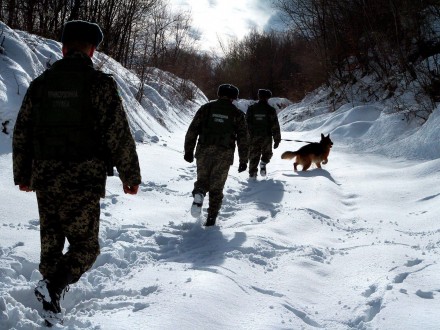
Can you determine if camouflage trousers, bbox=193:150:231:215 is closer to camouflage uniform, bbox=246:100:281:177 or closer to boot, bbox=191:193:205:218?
boot, bbox=191:193:205:218

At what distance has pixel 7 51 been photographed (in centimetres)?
738

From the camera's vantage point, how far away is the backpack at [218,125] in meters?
5.38

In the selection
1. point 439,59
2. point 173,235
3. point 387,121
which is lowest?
point 173,235

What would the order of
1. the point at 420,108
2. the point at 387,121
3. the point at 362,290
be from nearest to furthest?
the point at 362,290
the point at 420,108
the point at 387,121

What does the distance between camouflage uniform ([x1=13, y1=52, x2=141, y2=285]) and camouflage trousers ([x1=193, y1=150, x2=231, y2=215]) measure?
8.69ft

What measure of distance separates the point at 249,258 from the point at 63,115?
230cm

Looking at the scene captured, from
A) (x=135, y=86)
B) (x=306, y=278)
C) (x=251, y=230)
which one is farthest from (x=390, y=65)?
(x=306, y=278)

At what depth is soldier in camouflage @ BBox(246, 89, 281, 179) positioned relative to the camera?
8734 millimetres

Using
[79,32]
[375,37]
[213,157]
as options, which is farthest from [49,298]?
[375,37]

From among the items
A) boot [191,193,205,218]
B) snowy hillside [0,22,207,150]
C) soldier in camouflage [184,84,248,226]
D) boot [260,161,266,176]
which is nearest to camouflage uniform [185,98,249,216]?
soldier in camouflage [184,84,248,226]

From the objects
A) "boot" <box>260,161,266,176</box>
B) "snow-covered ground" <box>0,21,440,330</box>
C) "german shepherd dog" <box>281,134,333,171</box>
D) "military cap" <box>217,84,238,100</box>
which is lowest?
"snow-covered ground" <box>0,21,440,330</box>

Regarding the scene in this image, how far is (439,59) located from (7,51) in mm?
12134

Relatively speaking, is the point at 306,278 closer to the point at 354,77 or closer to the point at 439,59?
the point at 439,59

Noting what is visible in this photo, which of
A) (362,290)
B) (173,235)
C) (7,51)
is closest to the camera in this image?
(362,290)
